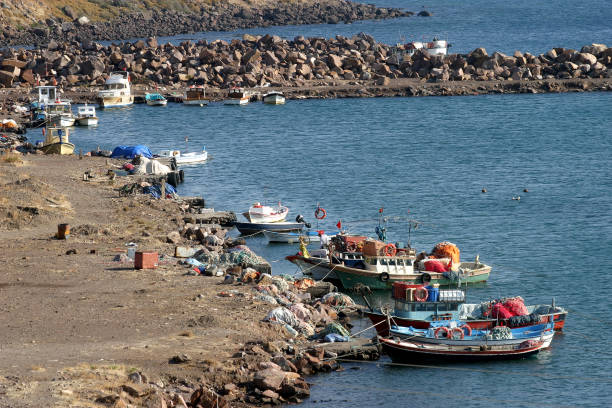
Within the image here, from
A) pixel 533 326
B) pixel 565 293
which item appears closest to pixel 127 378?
pixel 533 326

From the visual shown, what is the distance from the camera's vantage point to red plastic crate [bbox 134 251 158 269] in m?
37.9

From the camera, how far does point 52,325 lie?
30.9 metres

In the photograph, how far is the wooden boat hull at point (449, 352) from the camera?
33375 mm

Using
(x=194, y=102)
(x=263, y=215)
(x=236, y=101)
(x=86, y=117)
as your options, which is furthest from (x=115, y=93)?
(x=263, y=215)

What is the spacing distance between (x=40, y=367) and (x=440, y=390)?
41.0 ft

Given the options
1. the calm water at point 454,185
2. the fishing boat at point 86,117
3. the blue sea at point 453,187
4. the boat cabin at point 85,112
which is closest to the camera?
the blue sea at point 453,187

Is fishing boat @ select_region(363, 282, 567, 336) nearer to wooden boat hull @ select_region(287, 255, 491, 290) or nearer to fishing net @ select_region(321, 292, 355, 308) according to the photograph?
fishing net @ select_region(321, 292, 355, 308)

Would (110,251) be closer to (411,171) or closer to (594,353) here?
(594,353)

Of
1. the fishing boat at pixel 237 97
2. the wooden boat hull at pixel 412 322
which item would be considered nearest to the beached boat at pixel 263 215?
the wooden boat hull at pixel 412 322

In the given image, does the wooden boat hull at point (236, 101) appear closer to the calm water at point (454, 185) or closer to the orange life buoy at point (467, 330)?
the calm water at point (454, 185)

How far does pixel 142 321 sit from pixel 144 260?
652 cm

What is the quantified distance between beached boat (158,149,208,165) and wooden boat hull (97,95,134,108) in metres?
30.5

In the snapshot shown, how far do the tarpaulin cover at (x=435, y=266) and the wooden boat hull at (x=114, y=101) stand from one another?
6897cm

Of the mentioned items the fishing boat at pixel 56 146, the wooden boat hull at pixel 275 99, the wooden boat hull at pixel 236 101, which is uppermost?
the wooden boat hull at pixel 275 99
